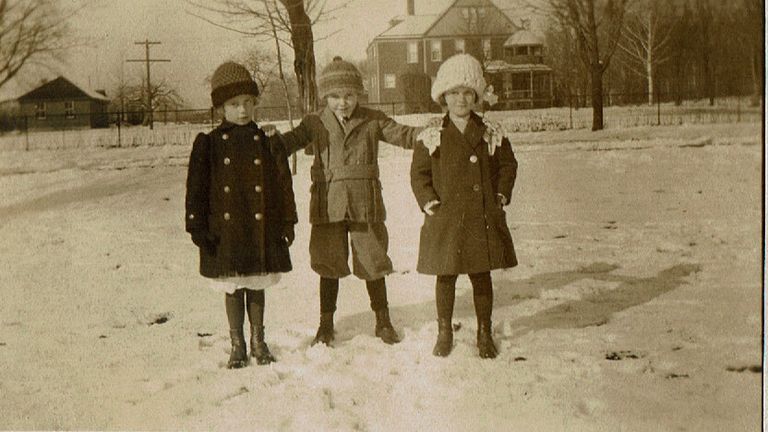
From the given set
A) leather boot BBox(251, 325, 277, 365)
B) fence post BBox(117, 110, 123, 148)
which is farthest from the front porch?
fence post BBox(117, 110, 123, 148)

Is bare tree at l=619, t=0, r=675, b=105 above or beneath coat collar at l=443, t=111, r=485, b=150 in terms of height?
above

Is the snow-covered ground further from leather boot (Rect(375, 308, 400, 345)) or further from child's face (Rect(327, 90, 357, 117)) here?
child's face (Rect(327, 90, 357, 117))

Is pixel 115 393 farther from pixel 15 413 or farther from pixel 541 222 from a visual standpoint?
pixel 541 222

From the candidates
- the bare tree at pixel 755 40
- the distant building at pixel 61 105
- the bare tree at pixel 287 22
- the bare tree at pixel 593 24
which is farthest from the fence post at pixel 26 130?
the bare tree at pixel 755 40

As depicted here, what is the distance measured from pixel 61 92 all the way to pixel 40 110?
124 millimetres

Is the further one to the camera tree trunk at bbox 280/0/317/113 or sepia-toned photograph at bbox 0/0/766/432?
tree trunk at bbox 280/0/317/113

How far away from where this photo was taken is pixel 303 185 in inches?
139

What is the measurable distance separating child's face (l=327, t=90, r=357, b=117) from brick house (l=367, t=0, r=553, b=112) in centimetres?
21

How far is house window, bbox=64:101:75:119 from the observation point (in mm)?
3104

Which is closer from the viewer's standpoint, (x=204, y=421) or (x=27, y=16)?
(x=204, y=421)

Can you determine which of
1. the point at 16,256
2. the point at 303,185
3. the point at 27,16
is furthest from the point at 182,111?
the point at 16,256

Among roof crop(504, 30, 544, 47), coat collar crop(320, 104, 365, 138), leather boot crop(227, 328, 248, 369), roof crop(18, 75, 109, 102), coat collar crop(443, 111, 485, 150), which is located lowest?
leather boot crop(227, 328, 248, 369)

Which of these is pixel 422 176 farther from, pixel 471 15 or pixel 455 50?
pixel 471 15

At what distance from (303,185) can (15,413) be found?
1.55m
